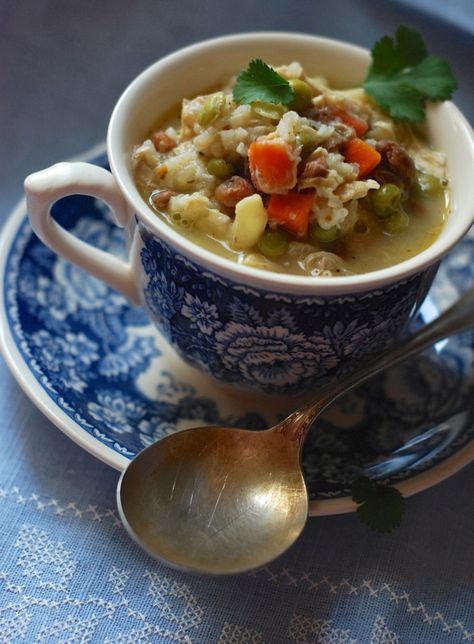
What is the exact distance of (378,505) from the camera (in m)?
2.07

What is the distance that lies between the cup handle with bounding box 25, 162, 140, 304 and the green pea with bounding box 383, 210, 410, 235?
0.70m

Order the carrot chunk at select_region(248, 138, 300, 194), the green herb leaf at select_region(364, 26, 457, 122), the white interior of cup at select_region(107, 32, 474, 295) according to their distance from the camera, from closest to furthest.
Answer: the white interior of cup at select_region(107, 32, 474, 295)
the carrot chunk at select_region(248, 138, 300, 194)
the green herb leaf at select_region(364, 26, 457, 122)

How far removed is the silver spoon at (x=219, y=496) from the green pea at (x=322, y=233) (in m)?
0.45

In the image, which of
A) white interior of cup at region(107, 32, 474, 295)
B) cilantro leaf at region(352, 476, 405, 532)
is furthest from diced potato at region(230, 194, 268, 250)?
cilantro leaf at region(352, 476, 405, 532)

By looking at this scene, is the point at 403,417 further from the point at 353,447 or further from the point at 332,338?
the point at 332,338

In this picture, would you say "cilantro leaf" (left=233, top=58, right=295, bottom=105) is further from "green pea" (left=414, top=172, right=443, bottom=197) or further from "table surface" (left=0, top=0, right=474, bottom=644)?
"table surface" (left=0, top=0, right=474, bottom=644)

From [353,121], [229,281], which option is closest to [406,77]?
[353,121]

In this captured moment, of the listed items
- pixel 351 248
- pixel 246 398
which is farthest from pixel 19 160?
pixel 351 248

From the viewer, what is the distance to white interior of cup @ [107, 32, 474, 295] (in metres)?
1.87

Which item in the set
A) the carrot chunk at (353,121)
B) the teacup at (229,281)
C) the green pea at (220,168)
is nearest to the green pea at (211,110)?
the green pea at (220,168)

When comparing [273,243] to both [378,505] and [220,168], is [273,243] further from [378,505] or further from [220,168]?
[378,505]

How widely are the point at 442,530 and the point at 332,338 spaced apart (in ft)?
2.13

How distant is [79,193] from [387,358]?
993 millimetres

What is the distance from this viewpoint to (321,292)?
1.86 m
